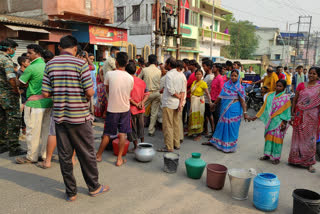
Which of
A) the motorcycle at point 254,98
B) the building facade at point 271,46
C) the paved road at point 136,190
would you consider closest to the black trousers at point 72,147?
the paved road at point 136,190

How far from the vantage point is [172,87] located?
15.9 ft

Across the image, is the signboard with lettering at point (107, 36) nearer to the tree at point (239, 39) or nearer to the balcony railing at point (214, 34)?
the balcony railing at point (214, 34)

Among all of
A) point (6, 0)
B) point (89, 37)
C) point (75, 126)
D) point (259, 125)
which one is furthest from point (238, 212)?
point (6, 0)

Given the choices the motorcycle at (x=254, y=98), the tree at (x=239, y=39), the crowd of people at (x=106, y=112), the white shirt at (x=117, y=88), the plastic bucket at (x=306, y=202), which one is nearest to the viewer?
the plastic bucket at (x=306, y=202)

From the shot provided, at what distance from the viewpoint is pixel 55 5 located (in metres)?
14.8

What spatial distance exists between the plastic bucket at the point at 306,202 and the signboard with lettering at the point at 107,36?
15181 millimetres

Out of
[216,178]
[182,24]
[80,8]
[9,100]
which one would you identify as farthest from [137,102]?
[182,24]

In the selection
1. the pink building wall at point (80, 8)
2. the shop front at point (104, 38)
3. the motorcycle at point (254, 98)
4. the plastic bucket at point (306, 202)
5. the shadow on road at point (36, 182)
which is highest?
Result: the pink building wall at point (80, 8)

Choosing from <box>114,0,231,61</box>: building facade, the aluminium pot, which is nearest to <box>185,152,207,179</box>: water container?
the aluminium pot

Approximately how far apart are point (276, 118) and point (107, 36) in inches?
583

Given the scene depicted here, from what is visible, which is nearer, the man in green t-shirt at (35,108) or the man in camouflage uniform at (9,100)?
the man in green t-shirt at (35,108)

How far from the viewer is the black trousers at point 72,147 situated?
3.00 metres

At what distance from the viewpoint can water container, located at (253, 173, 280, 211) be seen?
3027mm

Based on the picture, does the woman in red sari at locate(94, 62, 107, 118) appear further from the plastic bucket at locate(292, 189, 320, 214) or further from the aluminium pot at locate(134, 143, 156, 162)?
the plastic bucket at locate(292, 189, 320, 214)
